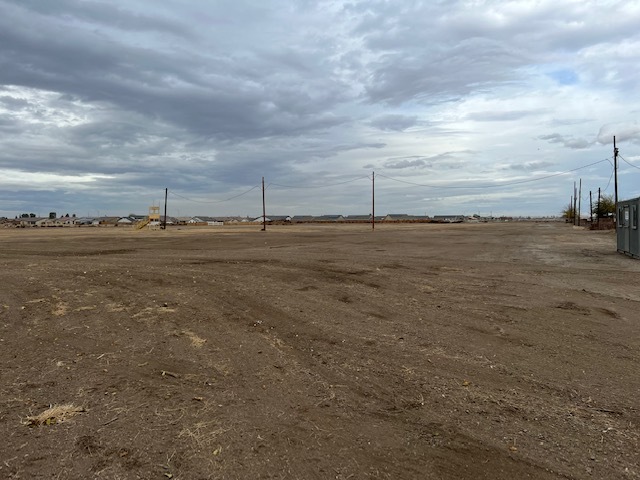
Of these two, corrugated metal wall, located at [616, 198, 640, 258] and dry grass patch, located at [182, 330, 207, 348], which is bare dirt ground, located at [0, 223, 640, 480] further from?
corrugated metal wall, located at [616, 198, 640, 258]

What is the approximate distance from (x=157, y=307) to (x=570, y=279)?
38.2 ft

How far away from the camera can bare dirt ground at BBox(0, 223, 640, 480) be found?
12.2 ft

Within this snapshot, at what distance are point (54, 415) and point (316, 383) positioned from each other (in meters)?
2.65

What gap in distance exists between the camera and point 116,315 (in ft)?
27.7

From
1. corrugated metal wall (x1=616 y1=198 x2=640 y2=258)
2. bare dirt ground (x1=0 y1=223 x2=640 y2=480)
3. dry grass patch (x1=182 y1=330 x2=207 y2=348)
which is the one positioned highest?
corrugated metal wall (x1=616 y1=198 x2=640 y2=258)

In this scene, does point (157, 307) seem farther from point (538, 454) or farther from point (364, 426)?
point (538, 454)

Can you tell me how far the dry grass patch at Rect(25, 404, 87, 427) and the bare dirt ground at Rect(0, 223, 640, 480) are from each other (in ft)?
0.12

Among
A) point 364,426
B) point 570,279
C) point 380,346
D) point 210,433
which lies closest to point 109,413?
point 210,433

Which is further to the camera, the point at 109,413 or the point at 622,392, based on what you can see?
the point at 622,392

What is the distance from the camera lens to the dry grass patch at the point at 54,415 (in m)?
4.31

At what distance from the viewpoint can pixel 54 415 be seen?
444 cm

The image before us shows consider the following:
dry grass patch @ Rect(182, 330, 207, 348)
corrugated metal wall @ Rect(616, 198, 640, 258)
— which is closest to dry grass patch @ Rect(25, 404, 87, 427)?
dry grass patch @ Rect(182, 330, 207, 348)

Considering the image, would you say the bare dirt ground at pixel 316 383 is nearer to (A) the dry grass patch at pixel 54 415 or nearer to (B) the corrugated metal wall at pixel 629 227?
(A) the dry grass patch at pixel 54 415

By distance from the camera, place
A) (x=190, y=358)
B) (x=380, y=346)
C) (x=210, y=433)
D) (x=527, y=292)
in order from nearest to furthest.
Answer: (x=210, y=433), (x=190, y=358), (x=380, y=346), (x=527, y=292)
